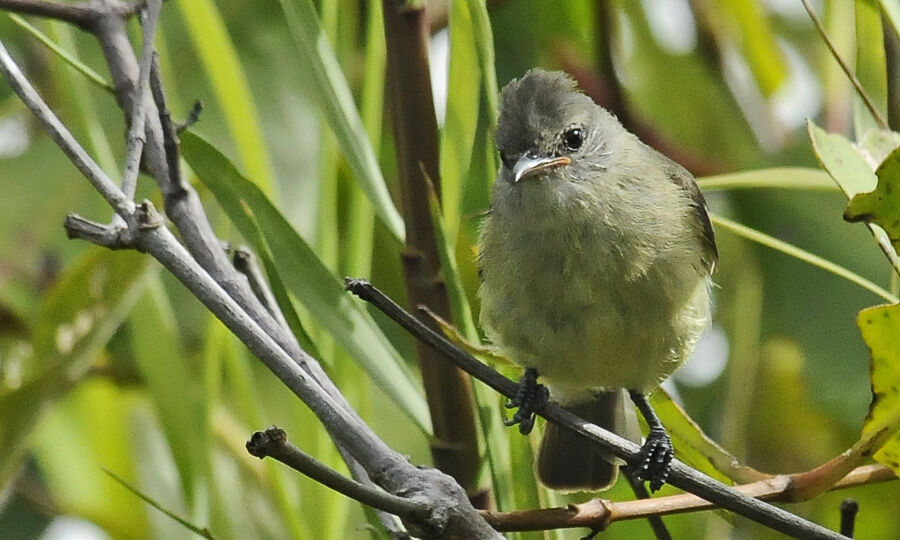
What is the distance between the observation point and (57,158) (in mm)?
2994

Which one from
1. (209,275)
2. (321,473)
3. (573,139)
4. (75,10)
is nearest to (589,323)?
(573,139)

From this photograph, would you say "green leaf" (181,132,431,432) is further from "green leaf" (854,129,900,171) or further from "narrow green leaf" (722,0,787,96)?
"narrow green leaf" (722,0,787,96)

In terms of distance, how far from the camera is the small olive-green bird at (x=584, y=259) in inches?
88.4

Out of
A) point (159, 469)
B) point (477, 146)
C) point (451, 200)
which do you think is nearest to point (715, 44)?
point (477, 146)

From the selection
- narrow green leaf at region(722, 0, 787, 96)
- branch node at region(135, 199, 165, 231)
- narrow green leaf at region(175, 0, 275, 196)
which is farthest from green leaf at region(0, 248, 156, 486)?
narrow green leaf at region(722, 0, 787, 96)

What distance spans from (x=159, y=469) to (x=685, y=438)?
1485mm

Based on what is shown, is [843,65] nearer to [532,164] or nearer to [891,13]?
[891,13]

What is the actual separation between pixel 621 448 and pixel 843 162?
60 cm

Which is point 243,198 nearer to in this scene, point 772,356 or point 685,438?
point 685,438

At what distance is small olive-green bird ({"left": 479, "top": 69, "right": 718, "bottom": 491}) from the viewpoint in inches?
88.4

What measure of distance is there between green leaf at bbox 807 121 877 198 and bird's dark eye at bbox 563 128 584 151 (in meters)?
0.68

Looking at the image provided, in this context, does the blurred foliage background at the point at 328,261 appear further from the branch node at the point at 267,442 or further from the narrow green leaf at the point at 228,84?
the branch node at the point at 267,442

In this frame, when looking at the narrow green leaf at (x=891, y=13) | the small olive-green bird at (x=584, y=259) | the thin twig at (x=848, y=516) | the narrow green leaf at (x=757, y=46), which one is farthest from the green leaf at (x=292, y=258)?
the narrow green leaf at (x=757, y=46)

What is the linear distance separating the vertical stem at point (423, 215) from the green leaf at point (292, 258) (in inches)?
5.4
